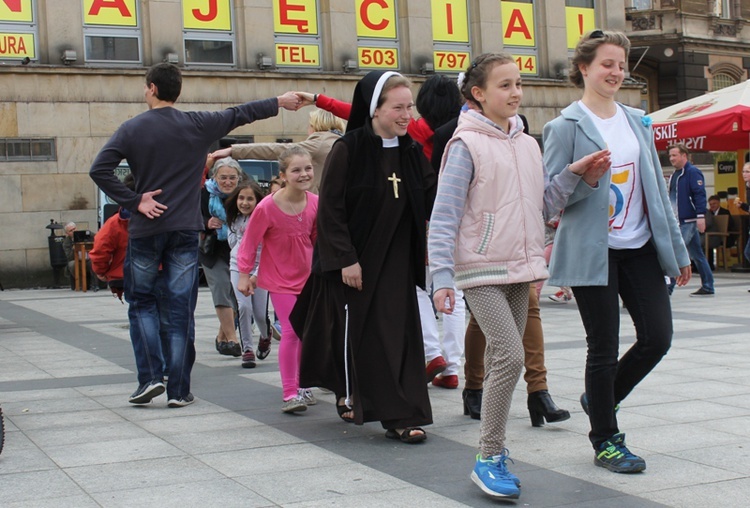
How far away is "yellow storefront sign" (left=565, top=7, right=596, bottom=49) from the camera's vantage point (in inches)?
1169

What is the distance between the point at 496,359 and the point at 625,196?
3.18ft

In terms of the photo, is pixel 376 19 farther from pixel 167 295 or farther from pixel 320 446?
pixel 320 446

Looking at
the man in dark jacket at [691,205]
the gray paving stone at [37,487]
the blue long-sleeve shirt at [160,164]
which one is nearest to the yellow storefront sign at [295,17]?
the man in dark jacket at [691,205]

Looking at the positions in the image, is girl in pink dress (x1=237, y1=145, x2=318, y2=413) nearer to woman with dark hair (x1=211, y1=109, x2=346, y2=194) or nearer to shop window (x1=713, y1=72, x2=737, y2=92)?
woman with dark hair (x1=211, y1=109, x2=346, y2=194)

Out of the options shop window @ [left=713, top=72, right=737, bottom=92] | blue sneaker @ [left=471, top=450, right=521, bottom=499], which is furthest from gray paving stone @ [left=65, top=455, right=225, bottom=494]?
shop window @ [left=713, top=72, right=737, bottom=92]

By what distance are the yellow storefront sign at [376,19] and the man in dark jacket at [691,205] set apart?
12.5 m

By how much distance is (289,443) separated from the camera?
18.9ft

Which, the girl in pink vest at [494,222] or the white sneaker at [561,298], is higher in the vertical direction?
the girl in pink vest at [494,222]

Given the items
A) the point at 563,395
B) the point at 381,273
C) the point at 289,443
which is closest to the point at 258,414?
the point at 289,443

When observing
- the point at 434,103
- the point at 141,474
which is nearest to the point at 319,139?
the point at 434,103

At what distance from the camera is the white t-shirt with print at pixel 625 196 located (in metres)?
5.01

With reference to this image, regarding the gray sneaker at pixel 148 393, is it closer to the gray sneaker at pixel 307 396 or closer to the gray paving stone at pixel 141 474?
the gray sneaker at pixel 307 396

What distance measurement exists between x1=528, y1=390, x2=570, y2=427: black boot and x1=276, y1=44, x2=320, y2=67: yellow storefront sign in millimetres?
20200

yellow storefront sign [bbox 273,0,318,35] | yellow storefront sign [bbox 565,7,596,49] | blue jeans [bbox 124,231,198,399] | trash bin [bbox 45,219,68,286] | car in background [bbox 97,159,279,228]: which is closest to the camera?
blue jeans [bbox 124,231,198,399]
